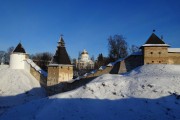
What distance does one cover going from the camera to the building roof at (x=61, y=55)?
2753cm

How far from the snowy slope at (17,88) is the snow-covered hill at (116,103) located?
12.7 metres

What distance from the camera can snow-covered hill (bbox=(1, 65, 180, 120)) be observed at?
1198 cm

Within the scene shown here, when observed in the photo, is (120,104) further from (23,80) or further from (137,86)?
(23,80)

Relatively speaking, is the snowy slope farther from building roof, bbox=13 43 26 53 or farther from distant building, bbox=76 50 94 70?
distant building, bbox=76 50 94 70

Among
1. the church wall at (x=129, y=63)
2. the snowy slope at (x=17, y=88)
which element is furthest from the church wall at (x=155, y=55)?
the snowy slope at (x=17, y=88)

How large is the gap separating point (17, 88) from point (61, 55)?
18.9 ft

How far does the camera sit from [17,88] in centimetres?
2892

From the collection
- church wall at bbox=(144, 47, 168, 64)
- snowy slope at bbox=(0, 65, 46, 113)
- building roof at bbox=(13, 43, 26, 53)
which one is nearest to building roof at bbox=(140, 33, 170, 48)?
church wall at bbox=(144, 47, 168, 64)

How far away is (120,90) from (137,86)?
3.01 ft

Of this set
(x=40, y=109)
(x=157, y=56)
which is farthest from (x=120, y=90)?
(x=157, y=56)

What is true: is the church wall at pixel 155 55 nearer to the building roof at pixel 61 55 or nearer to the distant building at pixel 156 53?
the distant building at pixel 156 53

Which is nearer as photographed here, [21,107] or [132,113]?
[132,113]

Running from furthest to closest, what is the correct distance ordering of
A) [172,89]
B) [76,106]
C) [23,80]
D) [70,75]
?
[23,80] → [70,75] → [172,89] → [76,106]

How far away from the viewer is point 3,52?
6425 centimetres
